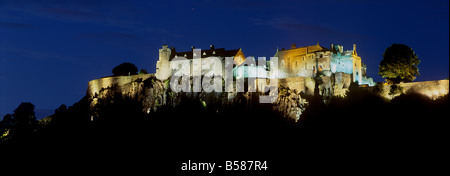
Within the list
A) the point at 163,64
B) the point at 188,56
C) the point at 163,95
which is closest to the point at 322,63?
the point at 188,56

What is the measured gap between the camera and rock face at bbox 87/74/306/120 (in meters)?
53.4

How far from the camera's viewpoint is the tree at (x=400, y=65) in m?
55.7

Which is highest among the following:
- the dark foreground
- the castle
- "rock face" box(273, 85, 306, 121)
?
the castle

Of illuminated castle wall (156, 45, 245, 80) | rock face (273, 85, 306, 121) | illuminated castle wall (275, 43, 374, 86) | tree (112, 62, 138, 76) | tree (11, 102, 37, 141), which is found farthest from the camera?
tree (112, 62, 138, 76)

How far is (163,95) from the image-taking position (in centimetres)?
5866

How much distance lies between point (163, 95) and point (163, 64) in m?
6.13

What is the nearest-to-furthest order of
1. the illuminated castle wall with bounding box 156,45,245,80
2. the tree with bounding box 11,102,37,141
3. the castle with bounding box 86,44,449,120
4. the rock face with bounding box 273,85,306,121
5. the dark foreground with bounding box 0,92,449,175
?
the dark foreground with bounding box 0,92,449,175
the rock face with bounding box 273,85,306,121
the castle with bounding box 86,44,449,120
the tree with bounding box 11,102,37,141
the illuminated castle wall with bounding box 156,45,245,80

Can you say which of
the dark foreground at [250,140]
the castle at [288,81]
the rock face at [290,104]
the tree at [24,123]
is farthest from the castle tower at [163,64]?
the tree at [24,123]

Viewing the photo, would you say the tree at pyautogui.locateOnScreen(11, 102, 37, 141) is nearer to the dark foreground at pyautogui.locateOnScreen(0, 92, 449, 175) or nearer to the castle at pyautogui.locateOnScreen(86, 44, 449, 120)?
the dark foreground at pyautogui.locateOnScreen(0, 92, 449, 175)

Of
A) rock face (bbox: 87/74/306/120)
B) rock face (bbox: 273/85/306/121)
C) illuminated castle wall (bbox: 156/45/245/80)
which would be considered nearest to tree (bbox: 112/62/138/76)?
rock face (bbox: 87/74/306/120)

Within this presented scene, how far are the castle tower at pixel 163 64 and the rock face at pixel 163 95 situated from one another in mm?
1188

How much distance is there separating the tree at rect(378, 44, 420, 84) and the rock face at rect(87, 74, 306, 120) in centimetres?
1145

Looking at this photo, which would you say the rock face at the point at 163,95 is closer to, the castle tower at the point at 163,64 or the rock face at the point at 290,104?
the rock face at the point at 290,104

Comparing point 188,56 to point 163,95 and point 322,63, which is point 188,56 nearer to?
point 163,95
